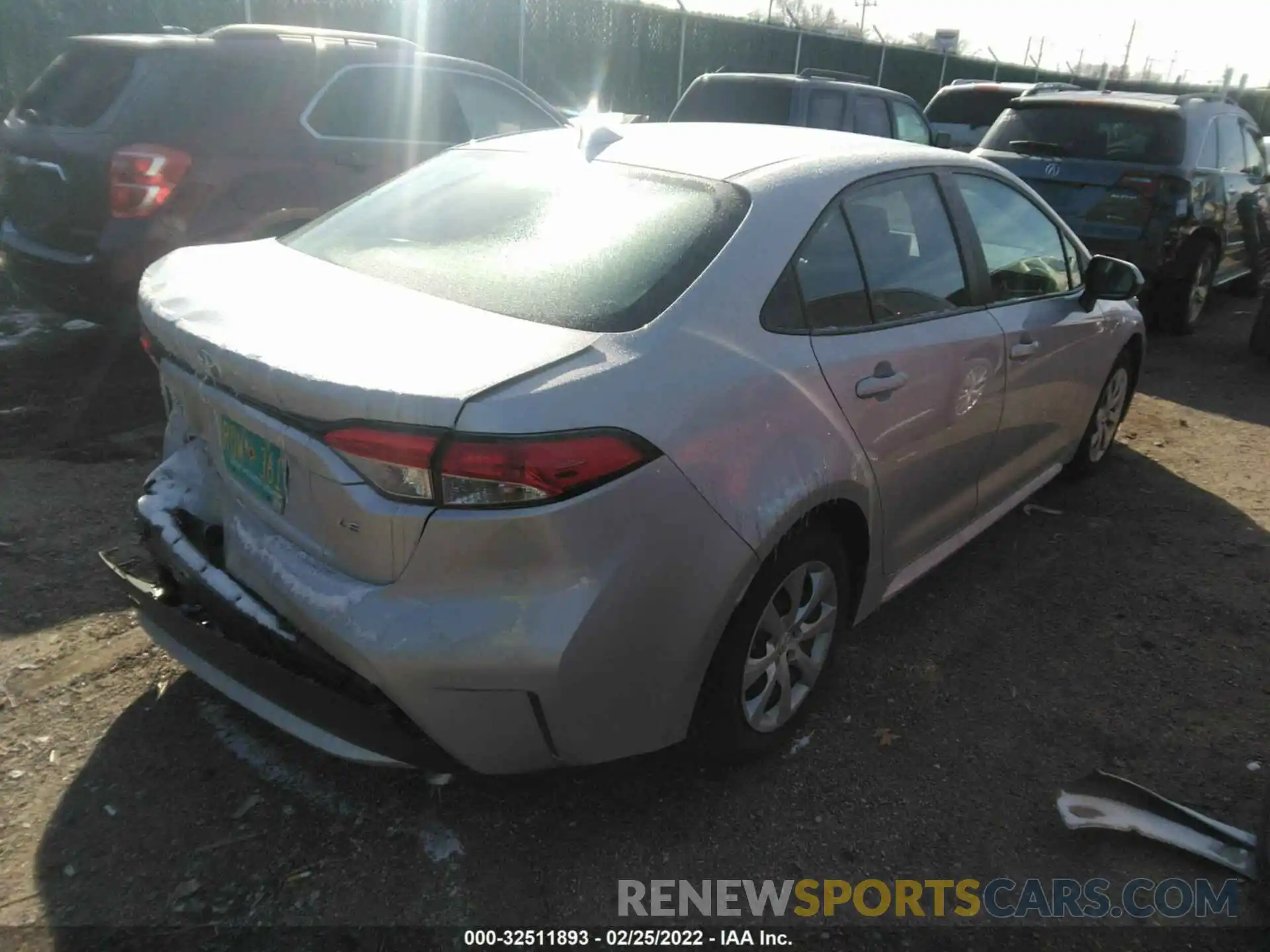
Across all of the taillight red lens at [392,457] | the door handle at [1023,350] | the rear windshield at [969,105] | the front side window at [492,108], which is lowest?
the door handle at [1023,350]

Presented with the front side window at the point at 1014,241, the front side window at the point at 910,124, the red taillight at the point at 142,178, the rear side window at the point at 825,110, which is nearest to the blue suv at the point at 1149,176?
the rear side window at the point at 825,110

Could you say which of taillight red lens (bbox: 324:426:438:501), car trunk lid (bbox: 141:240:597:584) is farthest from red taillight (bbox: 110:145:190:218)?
taillight red lens (bbox: 324:426:438:501)

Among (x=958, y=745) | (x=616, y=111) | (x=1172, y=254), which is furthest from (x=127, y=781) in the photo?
(x=616, y=111)

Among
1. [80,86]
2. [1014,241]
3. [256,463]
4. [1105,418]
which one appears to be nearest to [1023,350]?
[1014,241]

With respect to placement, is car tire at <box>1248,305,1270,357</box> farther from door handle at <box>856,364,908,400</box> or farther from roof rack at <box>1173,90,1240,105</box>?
door handle at <box>856,364,908,400</box>

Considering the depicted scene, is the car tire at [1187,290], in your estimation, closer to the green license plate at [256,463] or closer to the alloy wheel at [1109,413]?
the alloy wheel at [1109,413]

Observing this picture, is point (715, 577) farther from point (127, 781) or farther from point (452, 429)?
point (127, 781)

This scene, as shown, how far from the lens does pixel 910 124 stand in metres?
10.9

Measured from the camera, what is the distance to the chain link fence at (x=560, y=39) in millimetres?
10859

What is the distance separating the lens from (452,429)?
193cm

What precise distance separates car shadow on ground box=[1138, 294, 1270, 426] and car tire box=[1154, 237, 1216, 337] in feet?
0.44

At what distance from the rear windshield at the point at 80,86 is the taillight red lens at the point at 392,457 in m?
4.24

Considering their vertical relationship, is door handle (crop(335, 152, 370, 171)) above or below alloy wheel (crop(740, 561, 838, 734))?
above

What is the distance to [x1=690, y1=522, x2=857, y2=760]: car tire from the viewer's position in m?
2.46
